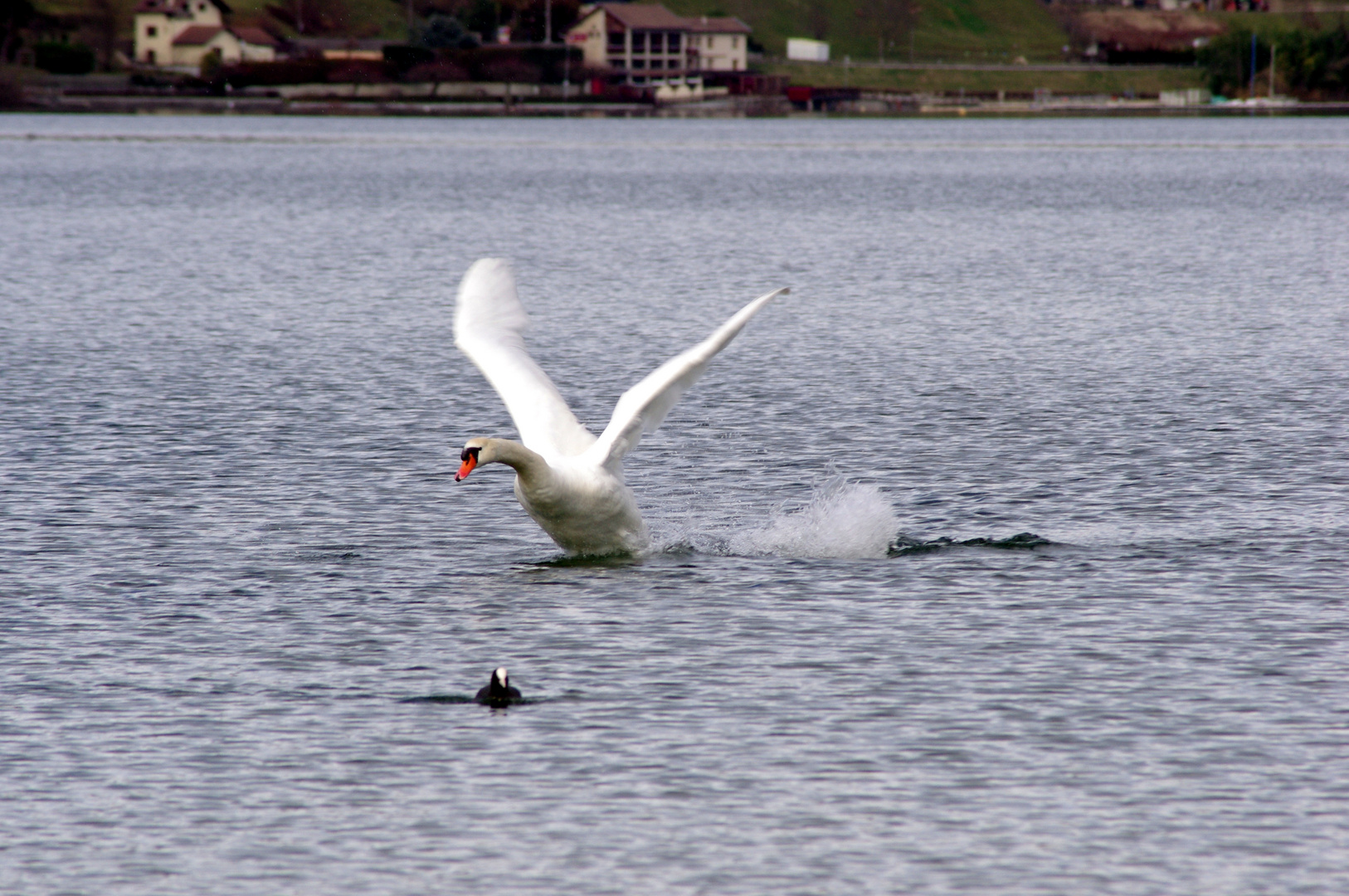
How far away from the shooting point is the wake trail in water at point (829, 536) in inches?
645

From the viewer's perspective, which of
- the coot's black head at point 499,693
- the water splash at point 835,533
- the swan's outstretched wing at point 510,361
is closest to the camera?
the coot's black head at point 499,693

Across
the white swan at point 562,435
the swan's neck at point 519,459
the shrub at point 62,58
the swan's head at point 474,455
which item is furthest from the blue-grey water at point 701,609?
the shrub at point 62,58

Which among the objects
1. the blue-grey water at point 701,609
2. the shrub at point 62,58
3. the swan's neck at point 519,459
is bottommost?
the blue-grey water at point 701,609

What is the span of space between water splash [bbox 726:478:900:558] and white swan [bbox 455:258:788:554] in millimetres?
1166

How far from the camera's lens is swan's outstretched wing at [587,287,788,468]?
1409 centimetres

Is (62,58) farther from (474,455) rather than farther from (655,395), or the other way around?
(655,395)

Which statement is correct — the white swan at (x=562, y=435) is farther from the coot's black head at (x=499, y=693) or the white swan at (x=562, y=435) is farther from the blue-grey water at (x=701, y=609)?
the coot's black head at (x=499, y=693)

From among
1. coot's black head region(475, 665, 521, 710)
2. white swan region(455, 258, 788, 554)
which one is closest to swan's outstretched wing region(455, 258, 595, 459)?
white swan region(455, 258, 788, 554)

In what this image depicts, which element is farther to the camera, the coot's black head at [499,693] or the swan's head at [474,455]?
the swan's head at [474,455]

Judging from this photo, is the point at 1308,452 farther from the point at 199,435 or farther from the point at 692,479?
the point at 199,435

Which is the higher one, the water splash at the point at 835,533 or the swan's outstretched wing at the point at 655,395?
the swan's outstretched wing at the point at 655,395

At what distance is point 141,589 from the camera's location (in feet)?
49.3

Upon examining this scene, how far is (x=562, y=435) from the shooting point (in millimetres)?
15609

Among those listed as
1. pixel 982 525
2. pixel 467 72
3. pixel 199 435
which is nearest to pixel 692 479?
pixel 982 525
